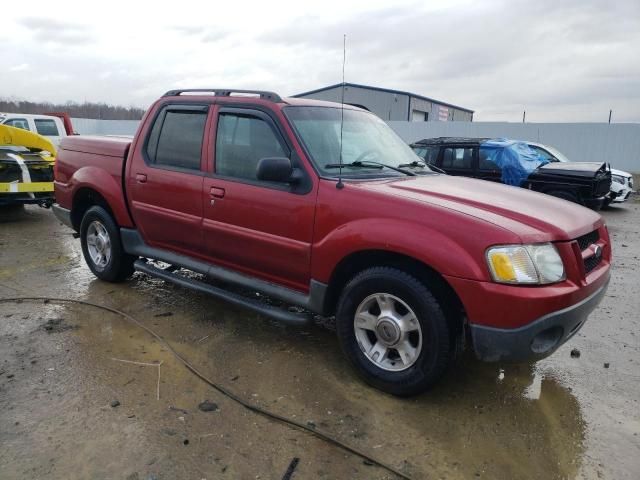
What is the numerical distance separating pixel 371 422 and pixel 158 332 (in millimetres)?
2040

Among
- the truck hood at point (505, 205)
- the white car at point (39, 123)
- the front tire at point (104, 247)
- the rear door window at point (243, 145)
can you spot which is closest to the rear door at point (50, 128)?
the white car at point (39, 123)

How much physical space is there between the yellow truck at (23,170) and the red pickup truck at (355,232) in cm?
432

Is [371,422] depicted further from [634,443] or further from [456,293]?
[634,443]

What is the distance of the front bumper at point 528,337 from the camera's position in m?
2.69

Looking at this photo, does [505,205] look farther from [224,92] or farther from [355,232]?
[224,92]

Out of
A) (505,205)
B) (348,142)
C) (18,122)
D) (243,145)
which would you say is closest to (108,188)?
(243,145)

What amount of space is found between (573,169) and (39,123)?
1347 cm

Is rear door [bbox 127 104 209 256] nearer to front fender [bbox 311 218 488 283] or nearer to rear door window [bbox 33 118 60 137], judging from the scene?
front fender [bbox 311 218 488 283]

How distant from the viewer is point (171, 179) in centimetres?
420

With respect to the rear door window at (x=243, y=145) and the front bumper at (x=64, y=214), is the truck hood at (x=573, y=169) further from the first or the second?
the front bumper at (x=64, y=214)

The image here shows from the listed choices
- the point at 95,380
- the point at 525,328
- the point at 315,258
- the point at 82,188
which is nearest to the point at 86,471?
the point at 95,380

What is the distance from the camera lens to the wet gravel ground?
2.57 m

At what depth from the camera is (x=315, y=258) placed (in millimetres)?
3361

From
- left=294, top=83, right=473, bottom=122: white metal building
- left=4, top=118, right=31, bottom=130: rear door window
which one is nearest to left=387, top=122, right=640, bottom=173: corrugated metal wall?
left=294, top=83, right=473, bottom=122: white metal building
